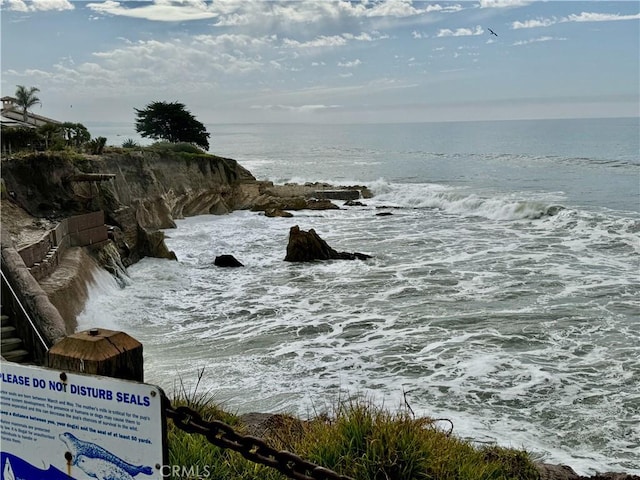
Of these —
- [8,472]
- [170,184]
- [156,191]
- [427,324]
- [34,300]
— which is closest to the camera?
[8,472]

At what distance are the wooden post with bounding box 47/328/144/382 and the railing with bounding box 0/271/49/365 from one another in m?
6.94

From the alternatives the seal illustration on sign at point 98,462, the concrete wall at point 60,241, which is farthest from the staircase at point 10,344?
the seal illustration on sign at point 98,462

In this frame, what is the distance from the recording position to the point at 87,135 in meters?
40.8

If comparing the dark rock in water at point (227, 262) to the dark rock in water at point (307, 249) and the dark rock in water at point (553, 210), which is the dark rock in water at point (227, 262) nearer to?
the dark rock in water at point (307, 249)

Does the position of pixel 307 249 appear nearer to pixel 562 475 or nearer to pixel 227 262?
pixel 227 262

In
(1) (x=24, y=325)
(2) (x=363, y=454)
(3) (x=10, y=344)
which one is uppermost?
(2) (x=363, y=454)

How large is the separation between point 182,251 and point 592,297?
16.5 m

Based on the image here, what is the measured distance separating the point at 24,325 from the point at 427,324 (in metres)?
9.02

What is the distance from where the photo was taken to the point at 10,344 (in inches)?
381

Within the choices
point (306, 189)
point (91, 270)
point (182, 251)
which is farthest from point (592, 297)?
point (306, 189)

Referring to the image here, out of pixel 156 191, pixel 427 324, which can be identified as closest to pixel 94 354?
pixel 427 324

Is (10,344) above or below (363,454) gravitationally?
below
